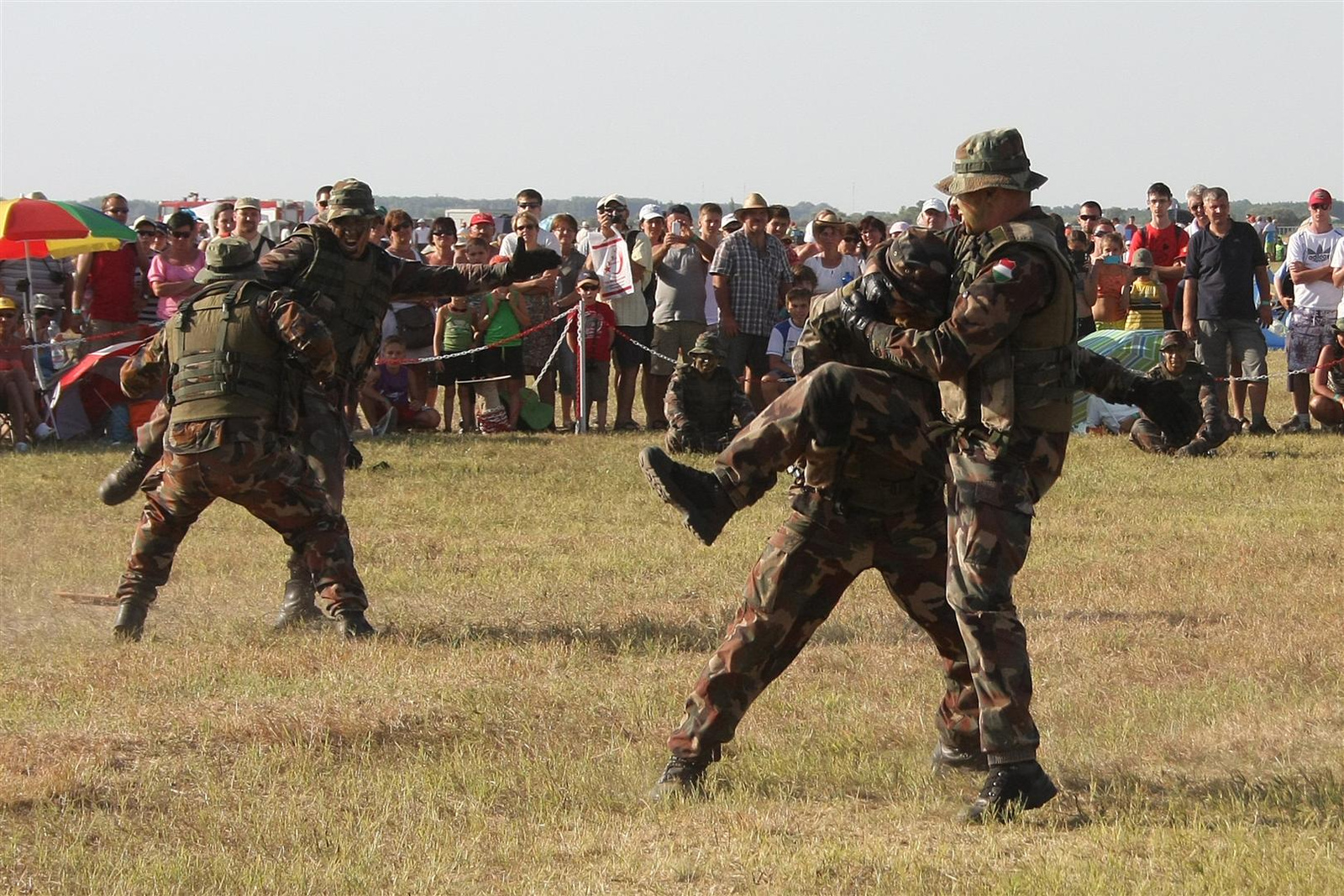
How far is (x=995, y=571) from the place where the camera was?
575cm

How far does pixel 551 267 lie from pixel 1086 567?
364cm

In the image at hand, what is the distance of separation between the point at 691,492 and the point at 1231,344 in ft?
42.2

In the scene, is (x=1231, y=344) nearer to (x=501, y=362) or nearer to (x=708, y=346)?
(x=708, y=346)

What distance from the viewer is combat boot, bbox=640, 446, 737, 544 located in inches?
220

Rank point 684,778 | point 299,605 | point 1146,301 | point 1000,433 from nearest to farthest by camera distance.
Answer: point 1000,433
point 684,778
point 299,605
point 1146,301

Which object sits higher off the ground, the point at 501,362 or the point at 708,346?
the point at 708,346

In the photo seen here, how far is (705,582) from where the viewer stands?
34.8ft

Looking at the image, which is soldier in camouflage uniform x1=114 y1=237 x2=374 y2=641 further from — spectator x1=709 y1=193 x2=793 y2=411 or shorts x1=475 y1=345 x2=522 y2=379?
shorts x1=475 y1=345 x2=522 y2=379

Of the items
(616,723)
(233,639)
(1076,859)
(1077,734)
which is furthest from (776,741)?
(233,639)

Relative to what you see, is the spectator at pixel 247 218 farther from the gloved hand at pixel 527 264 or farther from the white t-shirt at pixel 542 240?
the gloved hand at pixel 527 264

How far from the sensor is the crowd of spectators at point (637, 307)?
1691 cm

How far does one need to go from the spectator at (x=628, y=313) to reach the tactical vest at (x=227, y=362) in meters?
9.05

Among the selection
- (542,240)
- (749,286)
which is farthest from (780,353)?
(542,240)

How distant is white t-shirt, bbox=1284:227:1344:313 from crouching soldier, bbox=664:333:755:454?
17.5 feet
